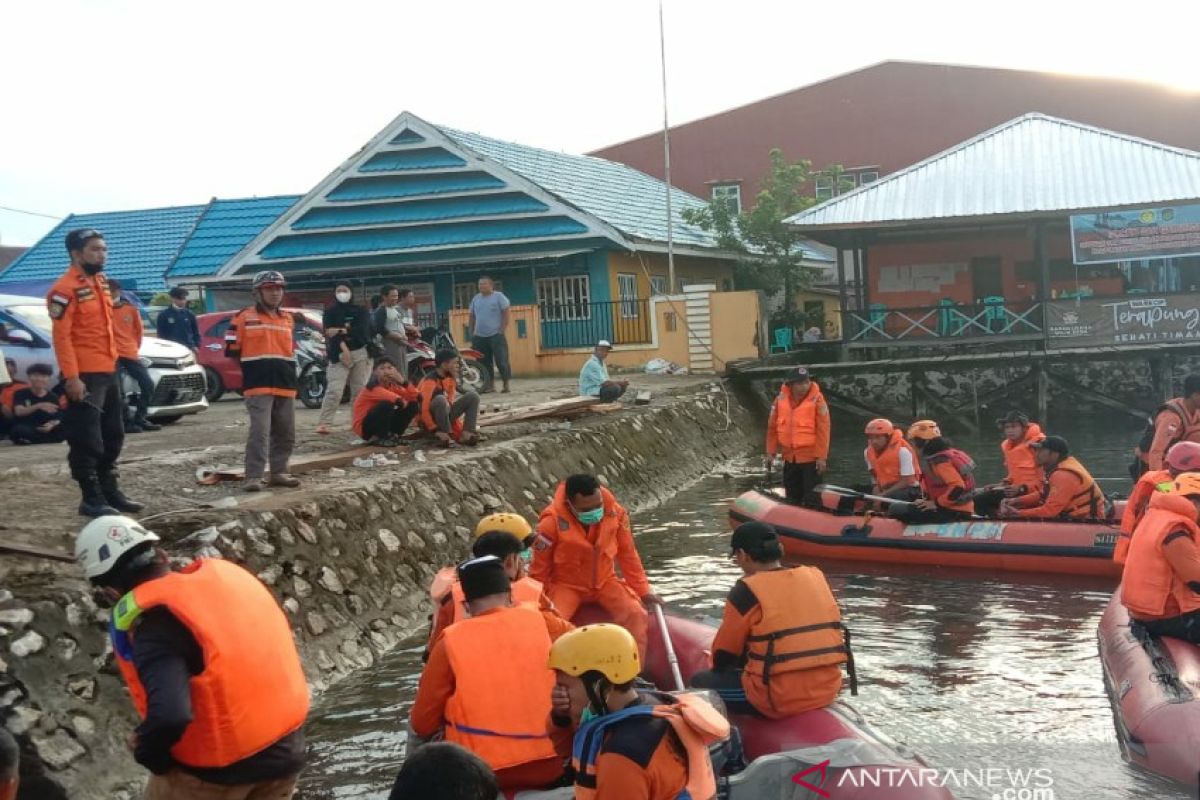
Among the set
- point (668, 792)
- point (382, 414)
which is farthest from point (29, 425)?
point (668, 792)

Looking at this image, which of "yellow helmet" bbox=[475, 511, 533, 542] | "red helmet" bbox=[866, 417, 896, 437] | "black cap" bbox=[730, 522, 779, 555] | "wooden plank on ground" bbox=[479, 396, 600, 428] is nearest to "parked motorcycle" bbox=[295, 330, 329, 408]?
"wooden plank on ground" bbox=[479, 396, 600, 428]

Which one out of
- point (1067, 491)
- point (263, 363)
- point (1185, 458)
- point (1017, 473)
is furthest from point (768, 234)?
point (1185, 458)

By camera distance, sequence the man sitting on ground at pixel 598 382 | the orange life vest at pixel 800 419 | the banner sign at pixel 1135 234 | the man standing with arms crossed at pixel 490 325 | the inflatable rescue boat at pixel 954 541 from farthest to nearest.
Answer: the banner sign at pixel 1135 234
the man standing with arms crossed at pixel 490 325
the man sitting on ground at pixel 598 382
the orange life vest at pixel 800 419
the inflatable rescue boat at pixel 954 541

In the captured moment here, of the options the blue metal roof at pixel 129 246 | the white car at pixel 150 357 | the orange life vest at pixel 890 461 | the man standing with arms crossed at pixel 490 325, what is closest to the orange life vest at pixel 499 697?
the orange life vest at pixel 890 461

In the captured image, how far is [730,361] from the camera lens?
25.0 m

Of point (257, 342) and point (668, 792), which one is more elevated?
point (257, 342)

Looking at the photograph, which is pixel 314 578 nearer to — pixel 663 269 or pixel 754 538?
pixel 754 538

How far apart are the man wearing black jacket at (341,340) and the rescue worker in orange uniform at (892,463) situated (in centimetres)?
618

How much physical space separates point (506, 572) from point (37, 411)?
959 cm

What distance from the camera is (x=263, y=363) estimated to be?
9297 millimetres

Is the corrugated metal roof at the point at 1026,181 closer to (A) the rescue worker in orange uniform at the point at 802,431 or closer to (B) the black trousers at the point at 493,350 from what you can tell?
(B) the black trousers at the point at 493,350

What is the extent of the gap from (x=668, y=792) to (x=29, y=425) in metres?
11.5

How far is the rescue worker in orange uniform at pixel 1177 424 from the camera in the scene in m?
11.3

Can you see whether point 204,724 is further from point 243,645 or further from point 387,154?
point 387,154
